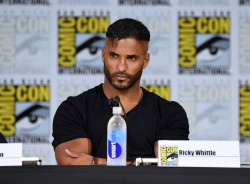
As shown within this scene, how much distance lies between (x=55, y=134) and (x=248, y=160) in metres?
1.73

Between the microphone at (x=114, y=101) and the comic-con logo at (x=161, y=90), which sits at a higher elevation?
the comic-con logo at (x=161, y=90)

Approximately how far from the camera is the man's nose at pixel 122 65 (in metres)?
2.27

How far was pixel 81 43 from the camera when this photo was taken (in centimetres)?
354

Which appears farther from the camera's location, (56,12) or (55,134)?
(56,12)

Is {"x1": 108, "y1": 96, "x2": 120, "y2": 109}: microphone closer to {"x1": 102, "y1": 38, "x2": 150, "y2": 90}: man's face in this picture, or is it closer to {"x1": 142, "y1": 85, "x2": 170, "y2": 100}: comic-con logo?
{"x1": 102, "y1": 38, "x2": 150, "y2": 90}: man's face

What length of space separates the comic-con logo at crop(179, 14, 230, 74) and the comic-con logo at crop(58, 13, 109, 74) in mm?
607

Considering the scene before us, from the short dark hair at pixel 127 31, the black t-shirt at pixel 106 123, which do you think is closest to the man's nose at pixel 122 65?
the short dark hair at pixel 127 31

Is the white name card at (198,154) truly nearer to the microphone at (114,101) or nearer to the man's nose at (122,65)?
the microphone at (114,101)

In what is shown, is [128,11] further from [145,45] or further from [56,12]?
[145,45]

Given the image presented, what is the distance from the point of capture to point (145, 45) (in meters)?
2.37

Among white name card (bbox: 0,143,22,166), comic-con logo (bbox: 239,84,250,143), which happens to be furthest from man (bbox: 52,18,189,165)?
comic-con logo (bbox: 239,84,250,143)

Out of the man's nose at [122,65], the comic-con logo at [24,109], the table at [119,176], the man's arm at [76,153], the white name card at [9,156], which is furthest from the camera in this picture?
the comic-con logo at [24,109]

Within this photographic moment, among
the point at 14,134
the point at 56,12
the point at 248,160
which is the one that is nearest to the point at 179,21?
the point at 56,12

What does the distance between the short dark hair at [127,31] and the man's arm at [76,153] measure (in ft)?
1.75
